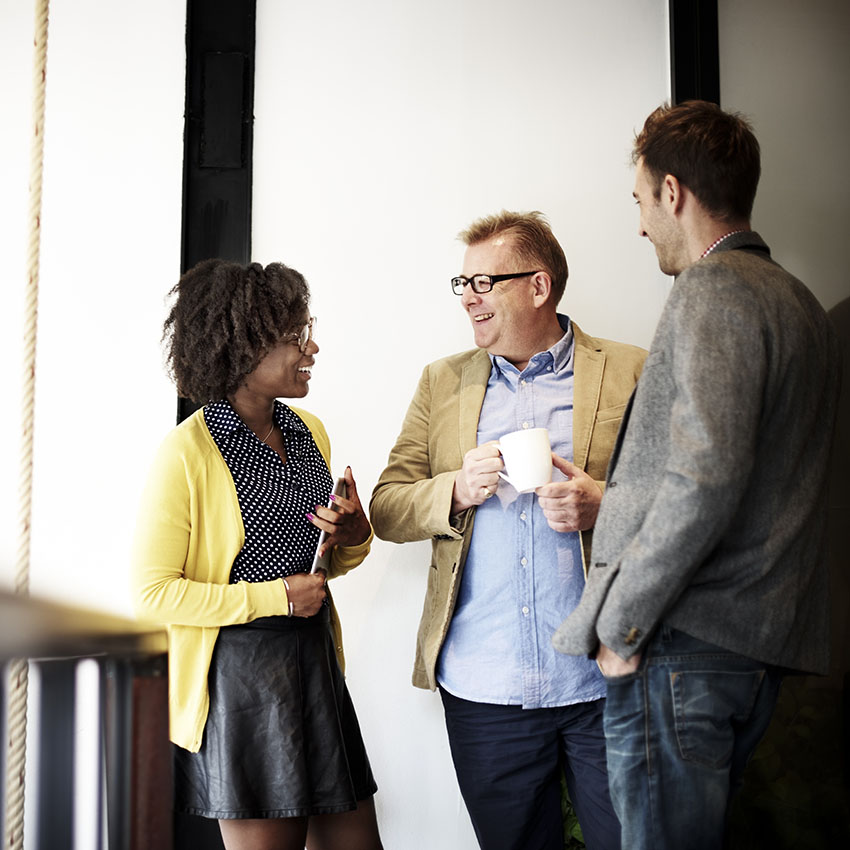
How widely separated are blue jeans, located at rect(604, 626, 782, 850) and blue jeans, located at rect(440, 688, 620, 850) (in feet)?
1.68

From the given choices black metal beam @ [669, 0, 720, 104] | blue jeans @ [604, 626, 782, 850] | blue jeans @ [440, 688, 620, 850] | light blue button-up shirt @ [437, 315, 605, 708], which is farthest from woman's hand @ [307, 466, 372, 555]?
black metal beam @ [669, 0, 720, 104]

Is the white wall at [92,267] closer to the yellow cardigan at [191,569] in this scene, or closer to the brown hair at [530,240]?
the yellow cardigan at [191,569]

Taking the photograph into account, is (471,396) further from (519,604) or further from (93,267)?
(93,267)

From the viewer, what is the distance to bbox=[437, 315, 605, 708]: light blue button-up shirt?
1.79 metres

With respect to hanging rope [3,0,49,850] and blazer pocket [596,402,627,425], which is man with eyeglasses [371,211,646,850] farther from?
hanging rope [3,0,49,850]

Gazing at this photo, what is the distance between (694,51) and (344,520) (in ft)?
5.54

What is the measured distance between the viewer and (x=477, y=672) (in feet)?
6.01

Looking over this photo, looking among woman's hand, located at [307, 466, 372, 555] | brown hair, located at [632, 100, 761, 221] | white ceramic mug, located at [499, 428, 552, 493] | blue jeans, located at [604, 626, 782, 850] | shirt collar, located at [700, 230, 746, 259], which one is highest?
brown hair, located at [632, 100, 761, 221]

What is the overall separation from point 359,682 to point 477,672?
1.94 feet

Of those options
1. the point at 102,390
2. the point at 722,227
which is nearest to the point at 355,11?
the point at 102,390

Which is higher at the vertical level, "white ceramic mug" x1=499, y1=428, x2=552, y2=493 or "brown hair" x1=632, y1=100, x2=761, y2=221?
"brown hair" x1=632, y1=100, x2=761, y2=221

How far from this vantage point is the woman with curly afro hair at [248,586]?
62.3 inches

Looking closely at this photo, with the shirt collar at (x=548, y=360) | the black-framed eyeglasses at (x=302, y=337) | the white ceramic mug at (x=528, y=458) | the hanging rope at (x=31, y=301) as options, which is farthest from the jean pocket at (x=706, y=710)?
the hanging rope at (x=31, y=301)

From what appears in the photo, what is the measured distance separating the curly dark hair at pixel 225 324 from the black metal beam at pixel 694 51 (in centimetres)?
133
